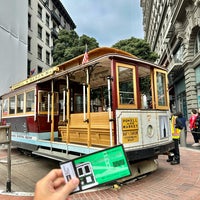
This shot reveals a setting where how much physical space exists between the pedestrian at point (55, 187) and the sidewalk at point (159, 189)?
3713 millimetres

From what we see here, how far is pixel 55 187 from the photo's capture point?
105 centimetres

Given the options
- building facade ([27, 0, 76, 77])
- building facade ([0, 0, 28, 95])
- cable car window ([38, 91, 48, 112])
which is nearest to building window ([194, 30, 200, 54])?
cable car window ([38, 91, 48, 112])

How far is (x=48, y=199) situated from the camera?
0.97 meters

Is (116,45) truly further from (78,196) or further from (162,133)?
(78,196)

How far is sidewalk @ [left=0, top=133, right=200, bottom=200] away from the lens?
4.40 meters

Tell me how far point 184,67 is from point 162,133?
15060mm

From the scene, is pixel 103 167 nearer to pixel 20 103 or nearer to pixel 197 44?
pixel 20 103

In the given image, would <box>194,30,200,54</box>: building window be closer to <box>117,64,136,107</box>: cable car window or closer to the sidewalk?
<box>117,64,136,107</box>: cable car window

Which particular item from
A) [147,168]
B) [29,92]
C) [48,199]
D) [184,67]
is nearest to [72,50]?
[184,67]

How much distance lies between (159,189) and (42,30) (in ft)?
89.6

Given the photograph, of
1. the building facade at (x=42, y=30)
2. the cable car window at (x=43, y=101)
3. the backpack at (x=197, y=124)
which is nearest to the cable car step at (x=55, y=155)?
the cable car window at (x=43, y=101)

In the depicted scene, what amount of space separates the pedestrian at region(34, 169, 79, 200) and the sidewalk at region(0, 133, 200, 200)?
371cm

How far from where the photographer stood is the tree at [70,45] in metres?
19.9

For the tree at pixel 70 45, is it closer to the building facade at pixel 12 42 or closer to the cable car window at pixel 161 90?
the building facade at pixel 12 42
